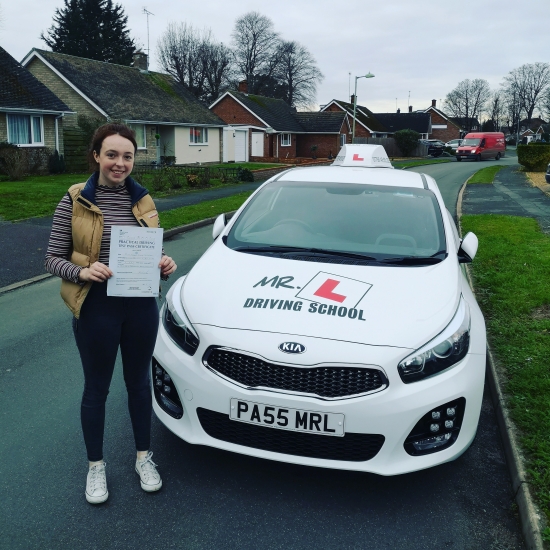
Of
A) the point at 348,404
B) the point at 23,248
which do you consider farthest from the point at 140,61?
the point at 348,404

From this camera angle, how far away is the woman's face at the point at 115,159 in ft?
9.73

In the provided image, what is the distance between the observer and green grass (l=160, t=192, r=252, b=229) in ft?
43.4

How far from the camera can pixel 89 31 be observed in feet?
172

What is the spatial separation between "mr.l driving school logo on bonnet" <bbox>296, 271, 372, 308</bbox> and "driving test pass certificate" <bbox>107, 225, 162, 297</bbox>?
2.94 feet

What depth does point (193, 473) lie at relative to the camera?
3.50 meters

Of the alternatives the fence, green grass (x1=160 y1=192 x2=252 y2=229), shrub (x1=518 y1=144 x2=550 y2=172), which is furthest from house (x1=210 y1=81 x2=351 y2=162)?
green grass (x1=160 y1=192 x2=252 y2=229)

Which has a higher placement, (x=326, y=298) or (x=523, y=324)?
(x=326, y=298)

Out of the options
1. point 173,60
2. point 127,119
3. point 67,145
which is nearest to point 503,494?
point 67,145

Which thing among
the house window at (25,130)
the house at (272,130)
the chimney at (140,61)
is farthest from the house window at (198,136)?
the house window at (25,130)

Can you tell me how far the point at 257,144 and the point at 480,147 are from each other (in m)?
19.6

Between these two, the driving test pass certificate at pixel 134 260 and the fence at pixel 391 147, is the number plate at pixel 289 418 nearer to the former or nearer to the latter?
the driving test pass certificate at pixel 134 260

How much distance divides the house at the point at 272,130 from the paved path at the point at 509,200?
73.6 feet

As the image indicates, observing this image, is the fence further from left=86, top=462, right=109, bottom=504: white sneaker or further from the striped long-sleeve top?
left=86, top=462, right=109, bottom=504: white sneaker

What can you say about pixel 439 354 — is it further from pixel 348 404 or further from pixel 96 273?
pixel 96 273
